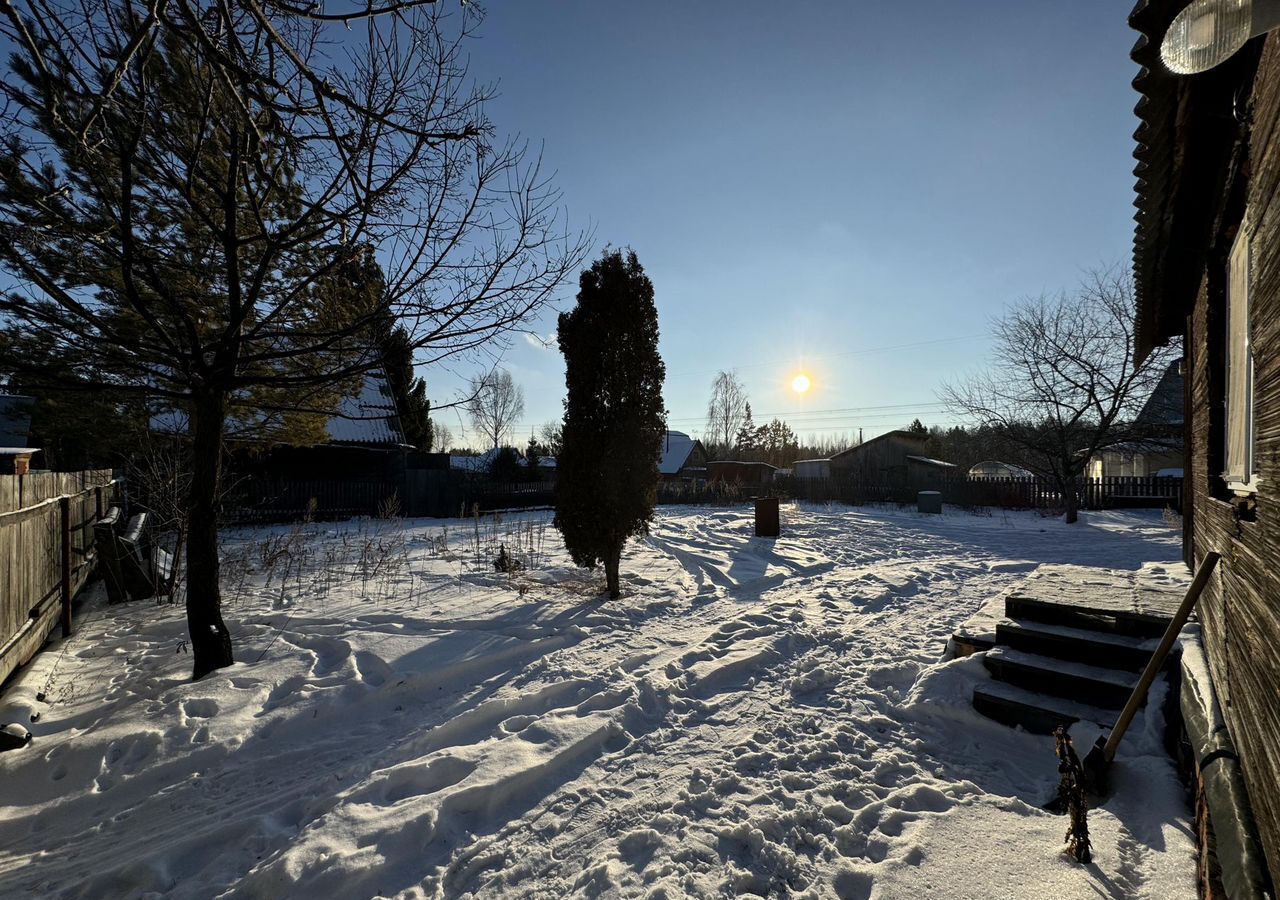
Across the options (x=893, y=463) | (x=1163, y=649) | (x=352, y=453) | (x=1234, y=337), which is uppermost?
(x=1234, y=337)

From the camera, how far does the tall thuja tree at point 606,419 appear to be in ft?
22.4

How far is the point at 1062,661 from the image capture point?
12.8 ft

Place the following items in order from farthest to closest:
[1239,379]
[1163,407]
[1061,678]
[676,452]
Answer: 1. [676,452]
2. [1163,407]
3. [1061,678]
4. [1239,379]


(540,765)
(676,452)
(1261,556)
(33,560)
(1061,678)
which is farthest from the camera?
(676,452)

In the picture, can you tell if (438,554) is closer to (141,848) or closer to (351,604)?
(351,604)

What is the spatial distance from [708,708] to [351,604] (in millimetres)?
4096

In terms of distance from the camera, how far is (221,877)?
2320 millimetres

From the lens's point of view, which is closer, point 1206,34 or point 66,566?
point 1206,34

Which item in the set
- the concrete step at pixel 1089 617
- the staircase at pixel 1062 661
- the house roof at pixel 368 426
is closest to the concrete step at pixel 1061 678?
the staircase at pixel 1062 661

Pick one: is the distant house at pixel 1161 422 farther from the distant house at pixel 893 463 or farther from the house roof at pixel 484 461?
the house roof at pixel 484 461

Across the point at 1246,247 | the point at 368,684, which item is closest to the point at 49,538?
the point at 368,684

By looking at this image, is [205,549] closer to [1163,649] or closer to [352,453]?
[1163,649]

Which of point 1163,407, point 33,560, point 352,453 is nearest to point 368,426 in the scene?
point 352,453

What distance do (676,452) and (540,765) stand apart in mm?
32299
